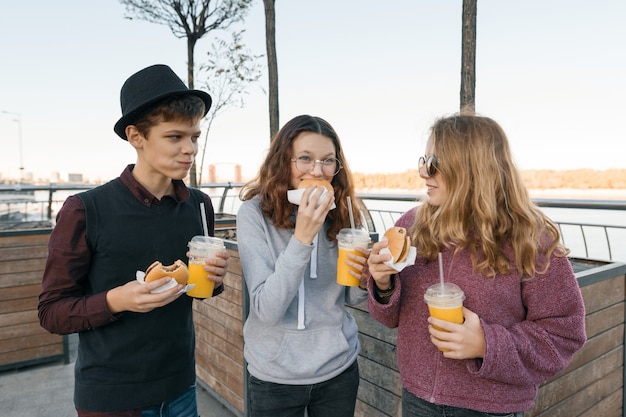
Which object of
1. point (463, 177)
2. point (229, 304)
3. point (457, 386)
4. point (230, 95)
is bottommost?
point (229, 304)

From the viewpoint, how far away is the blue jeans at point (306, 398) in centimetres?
172

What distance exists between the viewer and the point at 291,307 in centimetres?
179

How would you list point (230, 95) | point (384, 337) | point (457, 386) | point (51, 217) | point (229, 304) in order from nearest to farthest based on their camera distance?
point (457, 386) < point (384, 337) < point (229, 304) < point (51, 217) < point (230, 95)

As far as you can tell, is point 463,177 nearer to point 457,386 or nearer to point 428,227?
point 428,227

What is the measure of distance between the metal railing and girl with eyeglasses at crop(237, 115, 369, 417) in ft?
1.90

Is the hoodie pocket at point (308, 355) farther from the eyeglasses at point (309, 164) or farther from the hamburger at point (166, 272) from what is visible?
the eyeglasses at point (309, 164)

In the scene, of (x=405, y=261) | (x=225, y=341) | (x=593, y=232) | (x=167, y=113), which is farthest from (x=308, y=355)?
(x=593, y=232)

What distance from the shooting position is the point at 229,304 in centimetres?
344

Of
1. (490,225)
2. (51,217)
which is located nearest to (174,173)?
(490,225)

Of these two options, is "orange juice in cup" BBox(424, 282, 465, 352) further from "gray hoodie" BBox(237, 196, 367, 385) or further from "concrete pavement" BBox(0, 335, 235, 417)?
"concrete pavement" BBox(0, 335, 235, 417)

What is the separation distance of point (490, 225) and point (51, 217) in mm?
6923

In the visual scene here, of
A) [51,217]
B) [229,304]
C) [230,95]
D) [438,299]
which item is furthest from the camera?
[230,95]

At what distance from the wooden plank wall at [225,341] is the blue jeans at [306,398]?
5.03ft

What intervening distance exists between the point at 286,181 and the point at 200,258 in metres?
0.45
